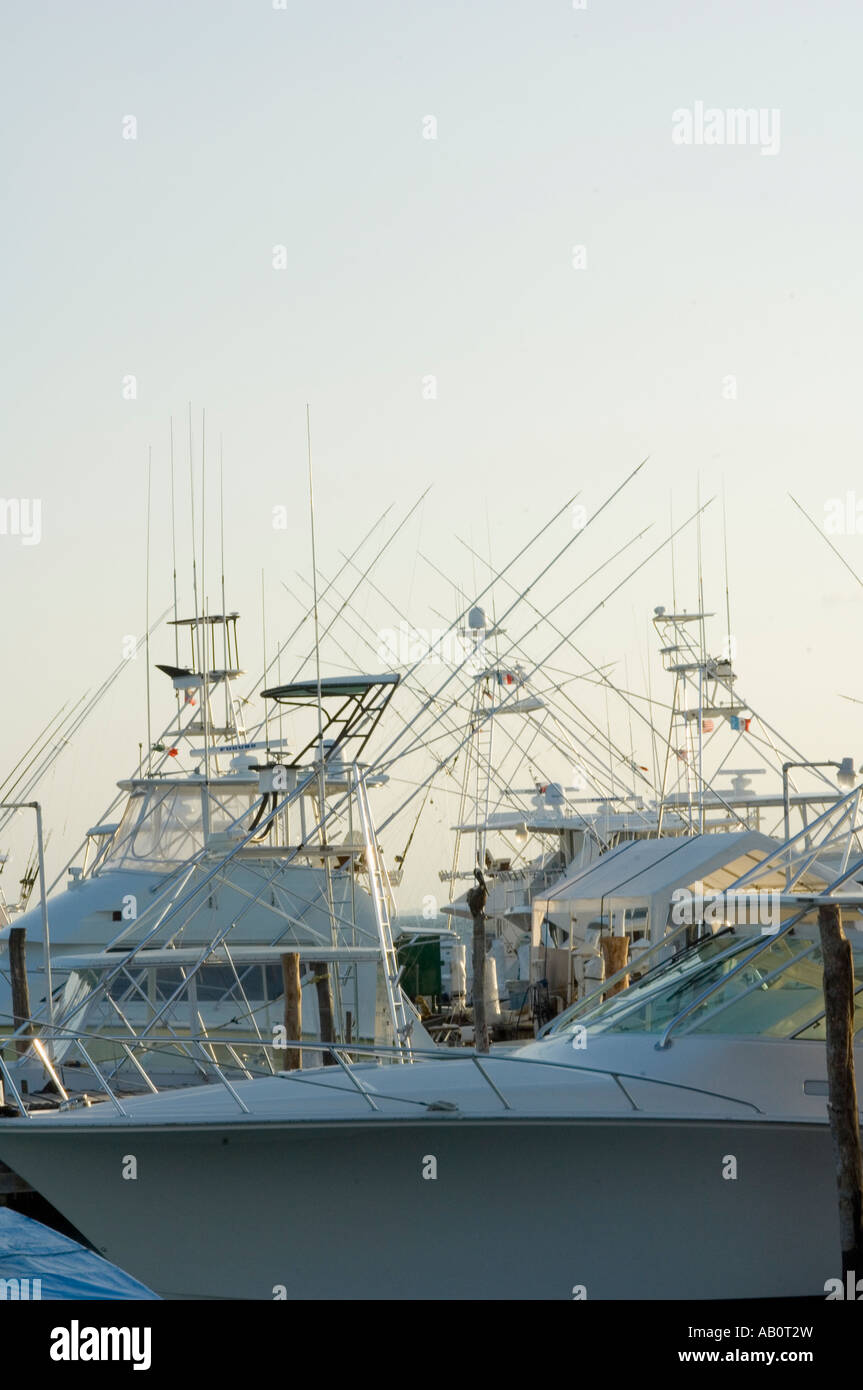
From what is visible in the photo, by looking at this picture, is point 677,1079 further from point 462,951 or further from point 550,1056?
point 462,951

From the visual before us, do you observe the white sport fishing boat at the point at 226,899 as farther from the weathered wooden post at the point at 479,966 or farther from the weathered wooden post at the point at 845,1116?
the weathered wooden post at the point at 845,1116

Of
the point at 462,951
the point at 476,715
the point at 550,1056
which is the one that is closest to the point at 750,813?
the point at 462,951

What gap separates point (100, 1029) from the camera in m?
22.9

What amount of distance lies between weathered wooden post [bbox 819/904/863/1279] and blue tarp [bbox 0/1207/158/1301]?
5816mm

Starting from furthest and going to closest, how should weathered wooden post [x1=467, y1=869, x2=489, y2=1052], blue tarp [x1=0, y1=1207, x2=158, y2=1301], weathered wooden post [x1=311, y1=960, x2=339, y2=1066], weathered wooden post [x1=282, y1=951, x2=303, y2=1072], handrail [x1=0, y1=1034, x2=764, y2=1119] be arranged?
1. weathered wooden post [x1=467, y1=869, x2=489, y2=1052]
2. weathered wooden post [x1=311, y1=960, x2=339, y2=1066]
3. weathered wooden post [x1=282, y1=951, x2=303, y2=1072]
4. handrail [x1=0, y1=1034, x2=764, y2=1119]
5. blue tarp [x1=0, y1=1207, x2=158, y2=1301]

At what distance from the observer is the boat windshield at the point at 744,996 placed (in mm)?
13109

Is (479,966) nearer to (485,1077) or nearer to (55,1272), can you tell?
(485,1077)

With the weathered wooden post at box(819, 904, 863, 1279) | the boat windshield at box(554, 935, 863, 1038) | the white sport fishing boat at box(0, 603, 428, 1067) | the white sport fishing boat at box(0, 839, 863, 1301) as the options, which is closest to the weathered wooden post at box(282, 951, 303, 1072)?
the white sport fishing boat at box(0, 603, 428, 1067)

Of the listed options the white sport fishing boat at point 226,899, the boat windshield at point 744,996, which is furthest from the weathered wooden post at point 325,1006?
the boat windshield at point 744,996

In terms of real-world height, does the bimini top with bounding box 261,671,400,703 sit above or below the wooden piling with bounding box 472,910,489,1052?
above

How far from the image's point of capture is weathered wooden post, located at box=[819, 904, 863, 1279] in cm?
1205

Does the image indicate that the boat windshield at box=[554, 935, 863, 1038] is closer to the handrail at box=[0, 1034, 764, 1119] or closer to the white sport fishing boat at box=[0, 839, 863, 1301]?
the white sport fishing boat at box=[0, 839, 863, 1301]

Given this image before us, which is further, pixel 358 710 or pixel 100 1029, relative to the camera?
pixel 100 1029
